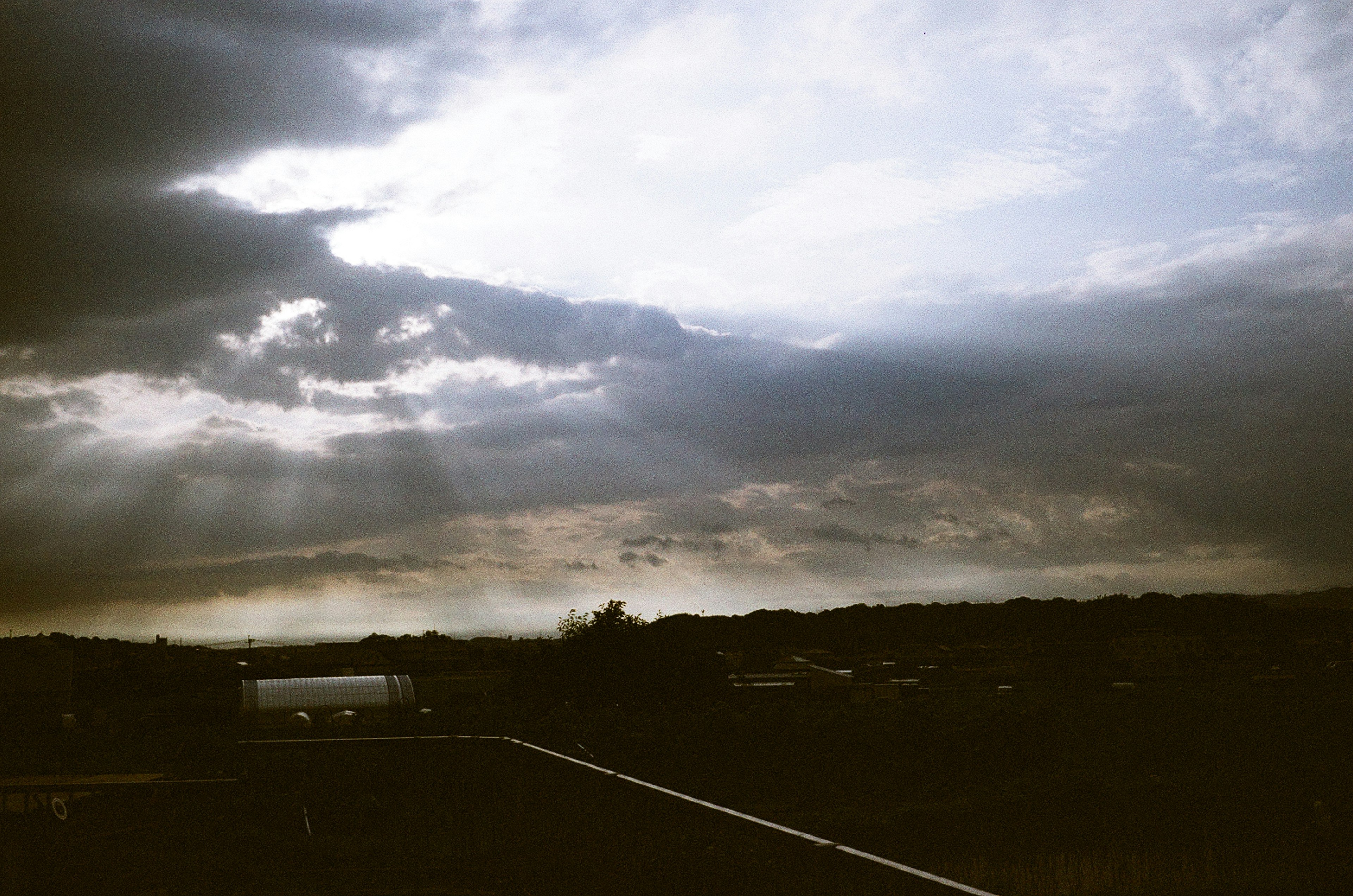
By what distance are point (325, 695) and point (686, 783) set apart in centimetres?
1837

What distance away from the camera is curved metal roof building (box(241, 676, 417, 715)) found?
1620 inches

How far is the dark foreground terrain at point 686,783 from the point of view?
8898 millimetres

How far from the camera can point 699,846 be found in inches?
268

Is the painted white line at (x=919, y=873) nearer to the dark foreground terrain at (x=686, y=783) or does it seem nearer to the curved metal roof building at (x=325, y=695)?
the dark foreground terrain at (x=686, y=783)

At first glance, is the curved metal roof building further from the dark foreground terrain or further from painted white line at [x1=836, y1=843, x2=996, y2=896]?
painted white line at [x1=836, y1=843, x2=996, y2=896]

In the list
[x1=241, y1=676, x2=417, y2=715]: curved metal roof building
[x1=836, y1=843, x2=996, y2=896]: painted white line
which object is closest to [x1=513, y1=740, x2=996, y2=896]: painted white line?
[x1=836, y1=843, x2=996, y2=896]: painted white line

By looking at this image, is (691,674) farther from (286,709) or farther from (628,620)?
(286,709)

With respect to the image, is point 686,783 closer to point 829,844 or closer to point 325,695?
point 325,695

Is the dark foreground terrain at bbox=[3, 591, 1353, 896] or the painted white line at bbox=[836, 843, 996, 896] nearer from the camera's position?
the painted white line at bbox=[836, 843, 996, 896]

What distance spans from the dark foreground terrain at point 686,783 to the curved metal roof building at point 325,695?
1264 mm

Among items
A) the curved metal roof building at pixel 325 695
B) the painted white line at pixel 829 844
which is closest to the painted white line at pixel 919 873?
the painted white line at pixel 829 844

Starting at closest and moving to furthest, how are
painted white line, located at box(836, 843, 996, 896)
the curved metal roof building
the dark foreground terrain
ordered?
1. painted white line, located at box(836, 843, 996, 896)
2. the dark foreground terrain
3. the curved metal roof building

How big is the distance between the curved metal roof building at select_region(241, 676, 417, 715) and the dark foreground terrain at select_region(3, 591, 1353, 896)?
1.26 meters

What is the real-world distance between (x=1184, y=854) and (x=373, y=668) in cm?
8873
